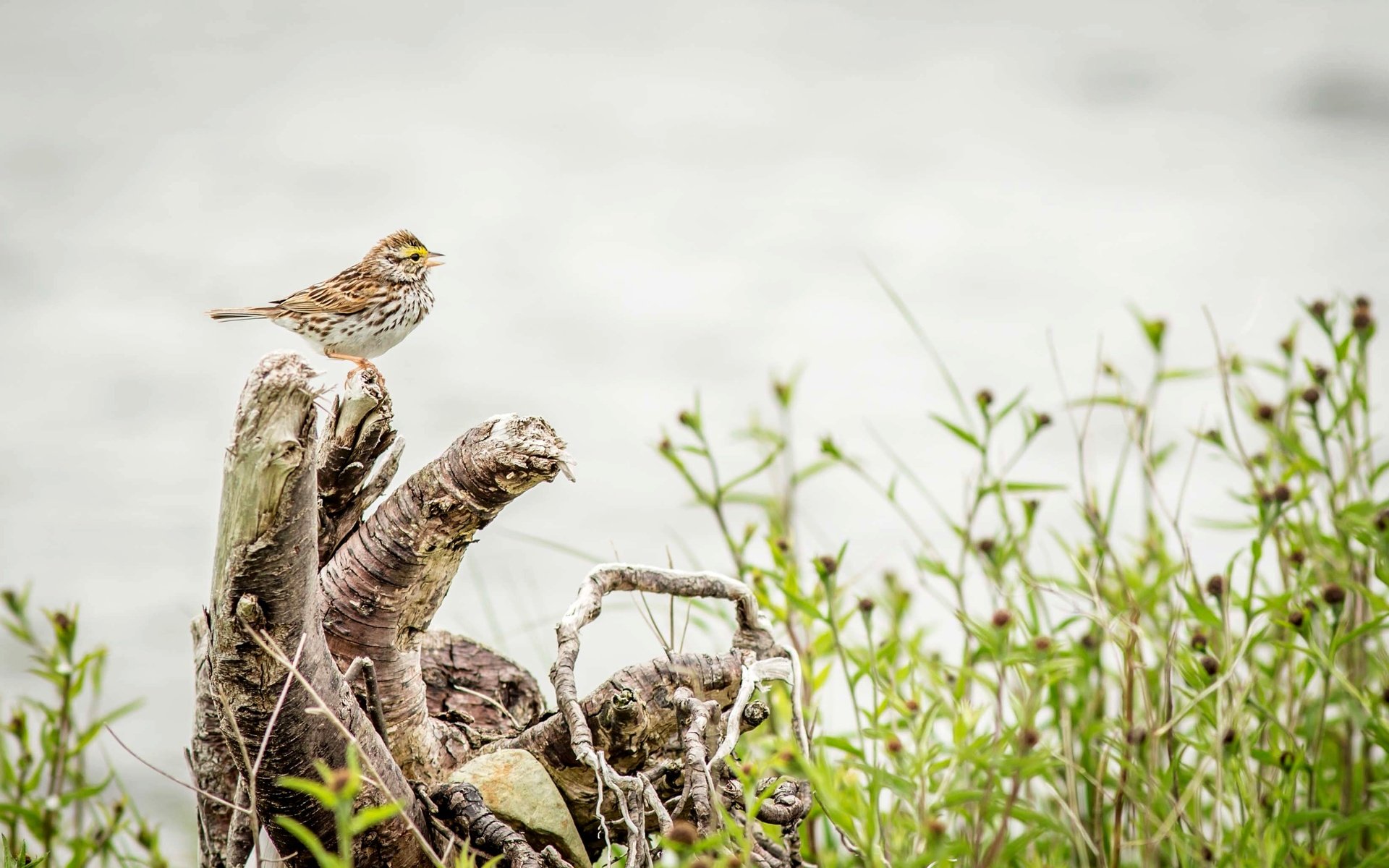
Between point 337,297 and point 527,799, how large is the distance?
1104 millimetres

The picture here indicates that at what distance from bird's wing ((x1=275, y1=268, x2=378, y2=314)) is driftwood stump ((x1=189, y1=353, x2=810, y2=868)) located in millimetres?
360

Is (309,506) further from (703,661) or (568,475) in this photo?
(703,661)

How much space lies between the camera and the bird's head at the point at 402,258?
2.28m

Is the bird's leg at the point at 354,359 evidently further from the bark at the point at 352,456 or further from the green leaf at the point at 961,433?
the green leaf at the point at 961,433

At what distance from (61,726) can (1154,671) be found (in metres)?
2.07

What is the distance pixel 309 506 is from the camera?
1.30 metres

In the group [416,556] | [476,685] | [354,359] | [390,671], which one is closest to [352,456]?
[416,556]

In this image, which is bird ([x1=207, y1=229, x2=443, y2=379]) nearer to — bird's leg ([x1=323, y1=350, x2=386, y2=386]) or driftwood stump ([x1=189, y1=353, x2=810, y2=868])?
bird's leg ([x1=323, y1=350, x2=386, y2=386])

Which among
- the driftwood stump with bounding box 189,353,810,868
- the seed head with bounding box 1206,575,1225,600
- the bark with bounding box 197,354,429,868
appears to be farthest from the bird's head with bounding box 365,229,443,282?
the seed head with bounding box 1206,575,1225,600

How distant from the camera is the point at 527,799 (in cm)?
163

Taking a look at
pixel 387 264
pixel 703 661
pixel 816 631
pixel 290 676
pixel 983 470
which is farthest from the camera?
pixel 816 631

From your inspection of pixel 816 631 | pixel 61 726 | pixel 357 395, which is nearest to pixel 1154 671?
pixel 816 631

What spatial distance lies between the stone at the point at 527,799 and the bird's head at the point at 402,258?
1.07 m

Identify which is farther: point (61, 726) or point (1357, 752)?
point (1357, 752)
